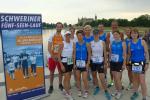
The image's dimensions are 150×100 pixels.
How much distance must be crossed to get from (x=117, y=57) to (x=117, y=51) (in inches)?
5.5

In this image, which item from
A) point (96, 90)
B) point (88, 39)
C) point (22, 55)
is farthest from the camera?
point (96, 90)

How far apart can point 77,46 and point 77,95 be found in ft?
4.10

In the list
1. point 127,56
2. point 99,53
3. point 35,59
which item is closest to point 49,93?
point 35,59

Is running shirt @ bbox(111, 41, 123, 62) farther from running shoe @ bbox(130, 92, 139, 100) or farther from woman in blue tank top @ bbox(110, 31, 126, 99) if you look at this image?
running shoe @ bbox(130, 92, 139, 100)

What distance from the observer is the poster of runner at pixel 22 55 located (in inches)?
251

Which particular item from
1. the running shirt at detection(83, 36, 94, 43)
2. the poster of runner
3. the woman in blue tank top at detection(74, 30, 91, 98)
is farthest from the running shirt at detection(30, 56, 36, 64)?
the running shirt at detection(83, 36, 94, 43)

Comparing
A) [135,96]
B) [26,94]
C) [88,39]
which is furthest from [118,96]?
[26,94]

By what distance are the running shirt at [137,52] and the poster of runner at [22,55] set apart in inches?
83.4

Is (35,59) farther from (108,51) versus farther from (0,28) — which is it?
(108,51)

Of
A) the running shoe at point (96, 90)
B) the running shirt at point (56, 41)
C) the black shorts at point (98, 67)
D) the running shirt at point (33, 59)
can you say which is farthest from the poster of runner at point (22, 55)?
the running shoe at point (96, 90)

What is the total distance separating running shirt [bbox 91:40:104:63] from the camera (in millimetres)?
7098

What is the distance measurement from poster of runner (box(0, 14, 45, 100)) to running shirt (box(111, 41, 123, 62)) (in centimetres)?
169

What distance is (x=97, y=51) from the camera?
712 cm

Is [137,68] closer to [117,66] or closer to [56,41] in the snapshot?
[117,66]
